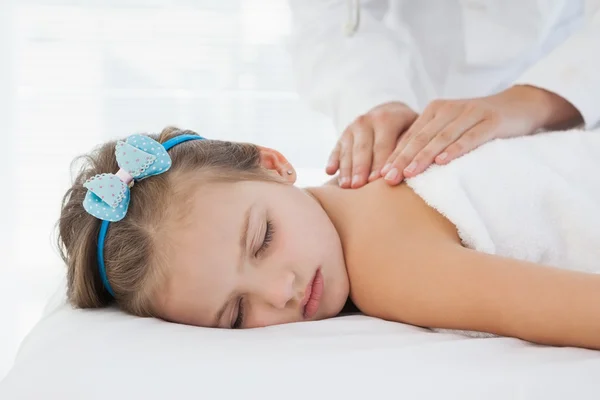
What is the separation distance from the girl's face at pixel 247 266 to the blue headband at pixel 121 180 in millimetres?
85

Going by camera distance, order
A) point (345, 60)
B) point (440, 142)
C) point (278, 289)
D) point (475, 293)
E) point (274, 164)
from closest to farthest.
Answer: point (475, 293), point (278, 289), point (440, 142), point (274, 164), point (345, 60)

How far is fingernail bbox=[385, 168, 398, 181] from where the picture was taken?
1.10m

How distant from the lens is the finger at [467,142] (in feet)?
3.65

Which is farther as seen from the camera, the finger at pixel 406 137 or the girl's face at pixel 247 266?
the finger at pixel 406 137

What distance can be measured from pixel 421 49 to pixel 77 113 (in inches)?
47.2

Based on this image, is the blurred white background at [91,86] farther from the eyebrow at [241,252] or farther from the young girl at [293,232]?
the eyebrow at [241,252]

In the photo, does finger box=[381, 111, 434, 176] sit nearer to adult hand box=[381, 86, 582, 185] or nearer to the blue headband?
adult hand box=[381, 86, 582, 185]

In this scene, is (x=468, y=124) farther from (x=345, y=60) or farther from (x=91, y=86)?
(x=91, y=86)

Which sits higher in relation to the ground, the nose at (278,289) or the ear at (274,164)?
the ear at (274,164)

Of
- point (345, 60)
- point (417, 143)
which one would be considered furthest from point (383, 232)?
point (345, 60)

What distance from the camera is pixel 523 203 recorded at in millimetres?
1055

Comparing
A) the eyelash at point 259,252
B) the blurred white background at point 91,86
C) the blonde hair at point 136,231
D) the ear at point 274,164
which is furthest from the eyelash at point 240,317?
the blurred white background at point 91,86

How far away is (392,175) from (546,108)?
0.37 m

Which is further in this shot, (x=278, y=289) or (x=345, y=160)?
(x=345, y=160)
